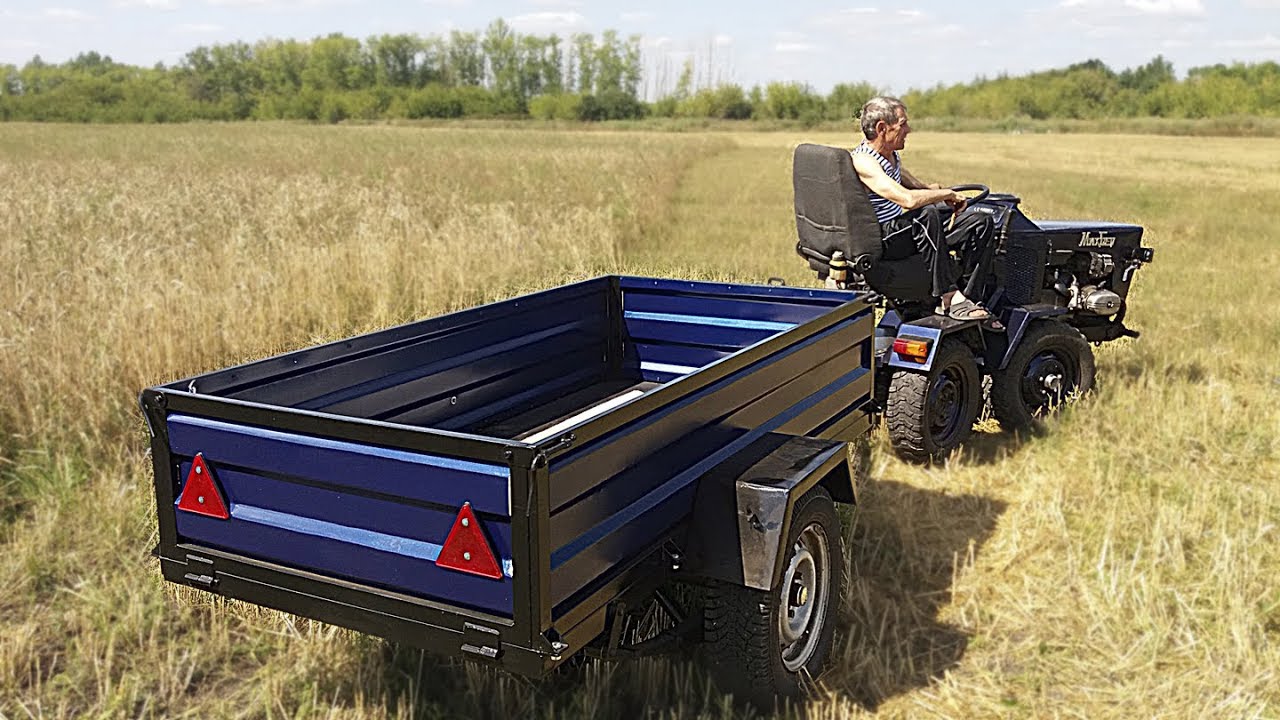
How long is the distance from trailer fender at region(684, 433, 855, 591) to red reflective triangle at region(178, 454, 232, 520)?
128 cm

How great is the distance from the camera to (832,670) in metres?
3.73

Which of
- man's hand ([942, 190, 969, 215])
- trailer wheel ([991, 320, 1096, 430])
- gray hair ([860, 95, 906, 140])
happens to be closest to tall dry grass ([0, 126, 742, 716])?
gray hair ([860, 95, 906, 140])

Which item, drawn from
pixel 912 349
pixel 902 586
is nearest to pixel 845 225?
pixel 912 349

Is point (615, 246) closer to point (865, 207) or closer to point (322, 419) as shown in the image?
point (865, 207)

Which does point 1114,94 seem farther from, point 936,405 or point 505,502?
point 505,502

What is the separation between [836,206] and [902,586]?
1925 mm

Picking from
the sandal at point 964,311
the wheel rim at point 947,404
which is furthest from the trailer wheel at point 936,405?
the sandal at point 964,311

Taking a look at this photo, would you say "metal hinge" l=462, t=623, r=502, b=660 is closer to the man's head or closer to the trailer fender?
the trailer fender

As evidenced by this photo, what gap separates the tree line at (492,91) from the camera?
3130 inches

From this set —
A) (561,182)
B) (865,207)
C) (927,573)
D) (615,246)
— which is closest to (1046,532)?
(927,573)

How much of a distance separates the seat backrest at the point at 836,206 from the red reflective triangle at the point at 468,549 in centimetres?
326

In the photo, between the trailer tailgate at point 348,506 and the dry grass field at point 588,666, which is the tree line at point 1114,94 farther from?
the trailer tailgate at point 348,506

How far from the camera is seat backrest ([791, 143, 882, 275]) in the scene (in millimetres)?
5359

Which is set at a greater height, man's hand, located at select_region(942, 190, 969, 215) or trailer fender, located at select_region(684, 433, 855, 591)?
man's hand, located at select_region(942, 190, 969, 215)
